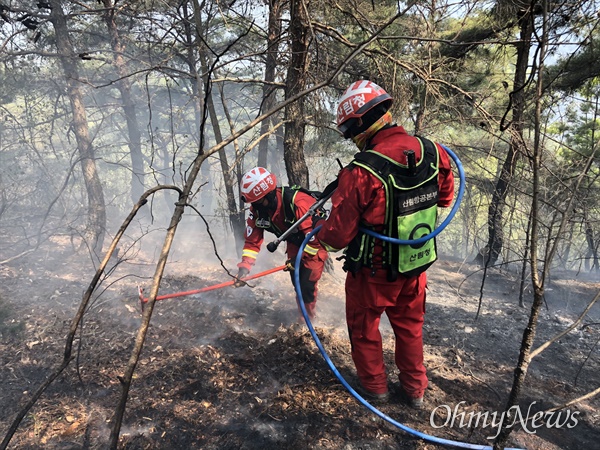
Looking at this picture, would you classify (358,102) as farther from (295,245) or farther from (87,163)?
(87,163)

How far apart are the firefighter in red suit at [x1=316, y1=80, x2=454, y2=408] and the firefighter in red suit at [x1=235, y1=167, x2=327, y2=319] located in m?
1.49

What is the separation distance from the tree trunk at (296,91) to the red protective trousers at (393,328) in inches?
118

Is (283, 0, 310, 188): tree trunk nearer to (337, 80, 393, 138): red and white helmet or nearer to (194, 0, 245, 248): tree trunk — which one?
(194, 0, 245, 248): tree trunk

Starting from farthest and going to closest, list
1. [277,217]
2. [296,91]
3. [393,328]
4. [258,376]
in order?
1. [296,91]
2. [277,217]
3. [258,376]
4. [393,328]

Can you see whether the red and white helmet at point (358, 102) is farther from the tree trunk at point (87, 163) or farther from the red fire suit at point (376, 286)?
the tree trunk at point (87, 163)

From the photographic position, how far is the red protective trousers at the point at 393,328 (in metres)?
3.12

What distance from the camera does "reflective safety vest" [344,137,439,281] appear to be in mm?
2814

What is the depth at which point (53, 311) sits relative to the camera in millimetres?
5629

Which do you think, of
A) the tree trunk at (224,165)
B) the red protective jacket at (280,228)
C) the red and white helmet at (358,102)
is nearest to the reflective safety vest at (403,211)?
the red and white helmet at (358,102)

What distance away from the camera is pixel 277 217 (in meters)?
4.88

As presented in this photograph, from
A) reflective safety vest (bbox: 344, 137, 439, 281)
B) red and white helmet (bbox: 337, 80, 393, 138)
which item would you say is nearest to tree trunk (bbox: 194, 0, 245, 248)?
red and white helmet (bbox: 337, 80, 393, 138)

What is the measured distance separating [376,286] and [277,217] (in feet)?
6.97

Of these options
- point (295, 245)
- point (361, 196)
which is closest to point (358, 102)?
point (361, 196)

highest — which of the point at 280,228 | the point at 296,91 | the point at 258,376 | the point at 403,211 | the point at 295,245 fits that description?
the point at 296,91
